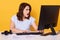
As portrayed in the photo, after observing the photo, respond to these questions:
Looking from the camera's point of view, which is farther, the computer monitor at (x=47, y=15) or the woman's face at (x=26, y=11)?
the woman's face at (x=26, y=11)

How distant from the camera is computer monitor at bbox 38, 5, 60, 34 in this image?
81.3 inches

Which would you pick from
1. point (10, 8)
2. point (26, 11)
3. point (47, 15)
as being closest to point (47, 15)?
point (47, 15)

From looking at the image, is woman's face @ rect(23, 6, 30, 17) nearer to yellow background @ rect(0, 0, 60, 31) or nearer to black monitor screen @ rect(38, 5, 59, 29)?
yellow background @ rect(0, 0, 60, 31)

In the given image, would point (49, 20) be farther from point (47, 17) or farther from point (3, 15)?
point (3, 15)

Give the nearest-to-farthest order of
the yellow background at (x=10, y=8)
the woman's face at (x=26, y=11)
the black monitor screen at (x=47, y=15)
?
the black monitor screen at (x=47, y=15)
the woman's face at (x=26, y=11)
the yellow background at (x=10, y=8)

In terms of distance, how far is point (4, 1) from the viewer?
10.1ft

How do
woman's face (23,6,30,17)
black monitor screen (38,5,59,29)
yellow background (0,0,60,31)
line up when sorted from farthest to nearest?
yellow background (0,0,60,31), woman's face (23,6,30,17), black monitor screen (38,5,59,29)

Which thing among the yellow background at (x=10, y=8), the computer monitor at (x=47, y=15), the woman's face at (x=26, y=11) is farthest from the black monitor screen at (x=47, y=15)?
the yellow background at (x=10, y=8)

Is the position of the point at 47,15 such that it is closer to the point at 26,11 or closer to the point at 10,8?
the point at 26,11

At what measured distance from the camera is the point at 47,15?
2.10 m

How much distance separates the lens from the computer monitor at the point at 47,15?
2065 millimetres

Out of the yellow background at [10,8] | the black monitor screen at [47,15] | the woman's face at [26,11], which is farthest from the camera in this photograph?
the yellow background at [10,8]

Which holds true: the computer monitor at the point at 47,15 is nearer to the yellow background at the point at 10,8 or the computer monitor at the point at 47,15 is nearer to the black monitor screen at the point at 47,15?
the black monitor screen at the point at 47,15

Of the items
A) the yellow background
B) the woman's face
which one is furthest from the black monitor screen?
the yellow background
